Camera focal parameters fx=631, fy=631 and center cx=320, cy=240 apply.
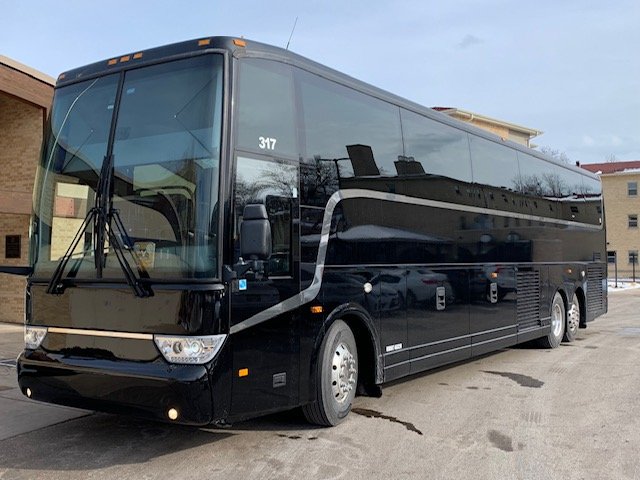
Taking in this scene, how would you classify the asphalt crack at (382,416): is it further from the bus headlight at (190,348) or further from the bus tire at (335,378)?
the bus headlight at (190,348)

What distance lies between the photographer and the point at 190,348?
15.5 ft

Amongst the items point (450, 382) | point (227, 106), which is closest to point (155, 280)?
point (227, 106)

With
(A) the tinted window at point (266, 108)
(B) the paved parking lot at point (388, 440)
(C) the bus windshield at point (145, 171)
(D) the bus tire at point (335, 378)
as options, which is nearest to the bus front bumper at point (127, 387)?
(B) the paved parking lot at point (388, 440)

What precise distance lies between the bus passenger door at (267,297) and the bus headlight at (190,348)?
0.20 metres

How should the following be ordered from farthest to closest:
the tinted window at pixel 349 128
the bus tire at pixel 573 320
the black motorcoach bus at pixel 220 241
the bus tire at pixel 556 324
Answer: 1. the bus tire at pixel 573 320
2. the bus tire at pixel 556 324
3. the tinted window at pixel 349 128
4. the black motorcoach bus at pixel 220 241

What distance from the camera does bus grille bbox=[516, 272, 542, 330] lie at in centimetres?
1012

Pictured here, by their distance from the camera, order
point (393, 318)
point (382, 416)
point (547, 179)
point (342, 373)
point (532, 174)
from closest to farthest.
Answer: point (342, 373) → point (382, 416) → point (393, 318) → point (532, 174) → point (547, 179)

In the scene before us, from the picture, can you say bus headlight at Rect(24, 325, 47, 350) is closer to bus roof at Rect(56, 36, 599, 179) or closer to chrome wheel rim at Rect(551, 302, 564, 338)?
bus roof at Rect(56, 36, 599, 179)

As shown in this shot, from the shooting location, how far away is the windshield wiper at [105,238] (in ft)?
16.0

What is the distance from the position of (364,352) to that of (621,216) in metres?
51.8

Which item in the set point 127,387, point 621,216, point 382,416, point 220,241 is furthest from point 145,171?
point 621,216

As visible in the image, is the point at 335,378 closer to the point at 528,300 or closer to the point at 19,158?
the point at 528,300

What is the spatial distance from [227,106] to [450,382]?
5.11 meters

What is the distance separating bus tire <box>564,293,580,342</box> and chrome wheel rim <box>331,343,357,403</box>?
739 centimetres
